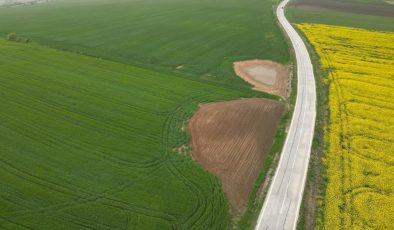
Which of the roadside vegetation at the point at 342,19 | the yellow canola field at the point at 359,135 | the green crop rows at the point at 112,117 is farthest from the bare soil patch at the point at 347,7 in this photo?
the yellow canola field at the point at 359,135

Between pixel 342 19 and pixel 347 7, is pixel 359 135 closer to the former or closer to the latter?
pixel 342 19

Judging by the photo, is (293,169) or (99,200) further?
(293,169)

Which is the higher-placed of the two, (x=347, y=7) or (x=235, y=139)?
(x=347, y=7)

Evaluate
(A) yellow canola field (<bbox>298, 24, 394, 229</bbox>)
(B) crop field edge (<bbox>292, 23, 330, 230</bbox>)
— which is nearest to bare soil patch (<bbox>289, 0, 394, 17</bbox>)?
(A) yellow canola field (<bbox>298, 24, 394, 229</bbox>)

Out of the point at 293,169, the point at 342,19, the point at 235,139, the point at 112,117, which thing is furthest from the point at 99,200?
the point at 342,19

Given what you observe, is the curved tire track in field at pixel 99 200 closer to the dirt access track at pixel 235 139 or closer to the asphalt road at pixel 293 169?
the dirt access track at pixel 235 139
